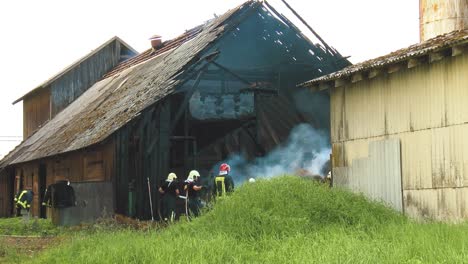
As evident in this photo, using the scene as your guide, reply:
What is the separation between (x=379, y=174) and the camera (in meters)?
14.0

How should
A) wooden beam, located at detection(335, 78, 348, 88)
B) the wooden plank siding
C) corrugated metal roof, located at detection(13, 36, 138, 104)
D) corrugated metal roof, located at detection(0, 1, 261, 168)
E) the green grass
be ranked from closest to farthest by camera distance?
wooden beam, located at detection(335, 78, 348, 88) < the green grass < corrugated metal roof, located at detection(0, 1, 261, 168) < the wooden plank siding < corrugated metal roof, located at detection(13, 36, 138, 104)

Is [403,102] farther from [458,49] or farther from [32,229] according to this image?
[32,229]

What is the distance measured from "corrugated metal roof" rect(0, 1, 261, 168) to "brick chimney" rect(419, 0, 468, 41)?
5.72 metres

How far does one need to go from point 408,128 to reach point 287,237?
3.98m

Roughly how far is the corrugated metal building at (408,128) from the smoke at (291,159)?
219 inches

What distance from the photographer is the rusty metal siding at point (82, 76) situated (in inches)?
1334

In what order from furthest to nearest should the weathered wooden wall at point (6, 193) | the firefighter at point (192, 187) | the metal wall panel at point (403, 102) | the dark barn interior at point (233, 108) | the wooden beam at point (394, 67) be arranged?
1. the weathered wooden wall at point (6, 193)
2. the dark barn interior at point (233, 108)
3. the firefighter at point (192, 187)
4. the wooden beam at point (394, 67)
5. the metal wall panel at point (403, 102)

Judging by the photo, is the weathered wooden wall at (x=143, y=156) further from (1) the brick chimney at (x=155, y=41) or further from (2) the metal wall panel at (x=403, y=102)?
(1) the brick chimney at (x=155, y=41)

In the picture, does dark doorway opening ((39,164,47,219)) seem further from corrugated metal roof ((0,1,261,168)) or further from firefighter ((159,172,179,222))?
firefighter ((159,172,179,222))

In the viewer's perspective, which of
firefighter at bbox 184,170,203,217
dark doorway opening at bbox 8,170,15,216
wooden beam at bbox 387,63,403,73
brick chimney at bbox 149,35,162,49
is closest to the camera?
wooden beam at bbox 387,63,403,73

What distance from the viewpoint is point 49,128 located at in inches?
1188

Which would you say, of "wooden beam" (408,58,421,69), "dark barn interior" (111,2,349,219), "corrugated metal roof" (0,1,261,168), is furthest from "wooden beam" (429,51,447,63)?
"dark barn interior" (111,2,349,219)

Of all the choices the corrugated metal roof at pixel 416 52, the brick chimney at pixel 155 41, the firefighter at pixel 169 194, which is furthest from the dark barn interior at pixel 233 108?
the brick chimney at pixel 155 41

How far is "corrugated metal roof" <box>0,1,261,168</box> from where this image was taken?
18.6m
